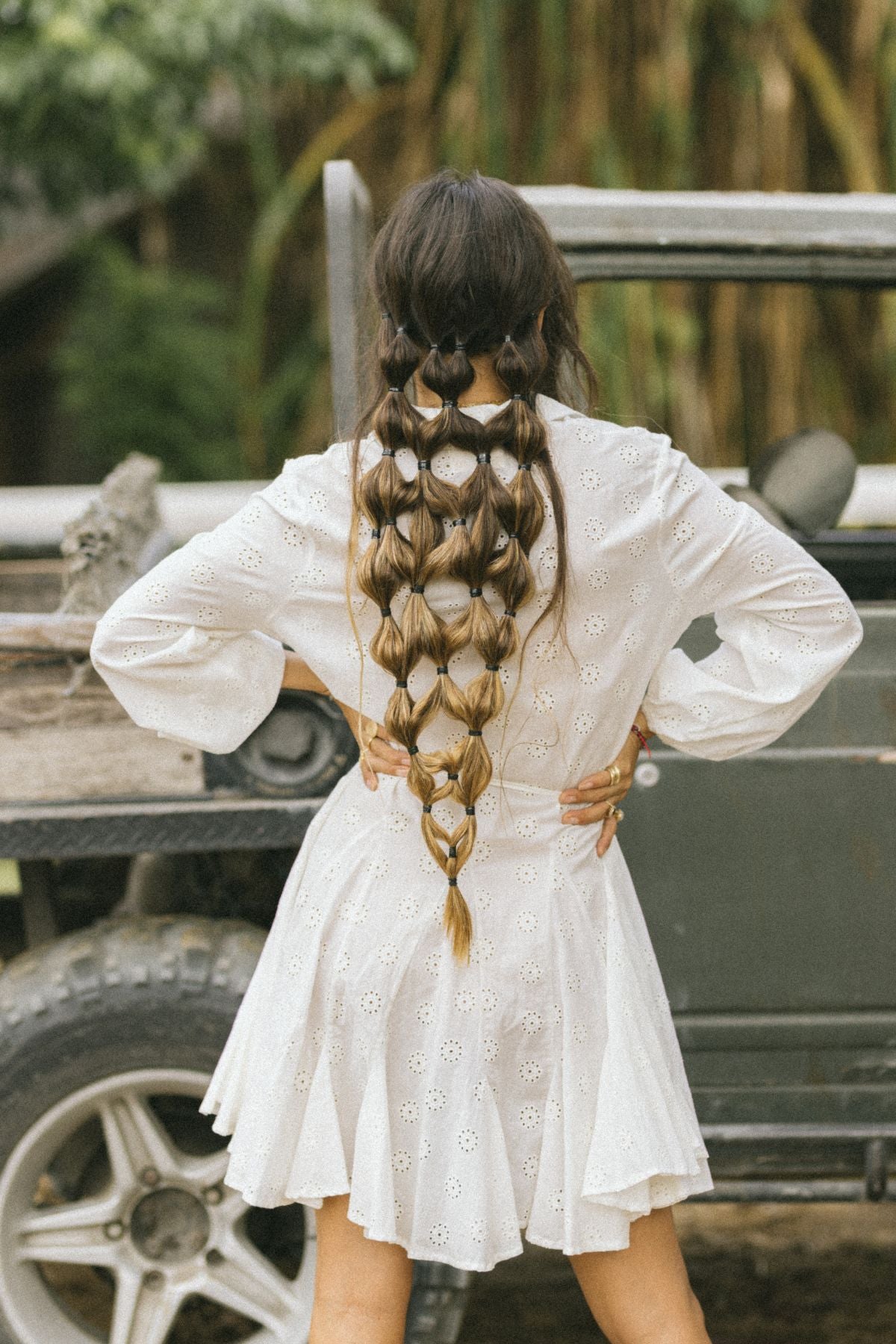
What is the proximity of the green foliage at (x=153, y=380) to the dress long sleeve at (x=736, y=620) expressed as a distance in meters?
6.61

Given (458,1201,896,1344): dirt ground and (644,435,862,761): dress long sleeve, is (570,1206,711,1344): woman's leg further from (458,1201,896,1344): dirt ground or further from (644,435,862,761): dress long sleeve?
(458,1201,896,1344): dirt ground

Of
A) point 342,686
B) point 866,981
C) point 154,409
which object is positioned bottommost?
point 154,409

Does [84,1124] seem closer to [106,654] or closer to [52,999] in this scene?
[52,999]

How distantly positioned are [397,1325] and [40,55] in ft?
17.5

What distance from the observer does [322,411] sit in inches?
312

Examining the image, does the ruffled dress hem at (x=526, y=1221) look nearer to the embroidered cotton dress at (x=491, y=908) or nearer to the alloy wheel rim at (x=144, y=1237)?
the embroidered cotton dress at (x=491, y=908)

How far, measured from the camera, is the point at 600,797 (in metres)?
1.73

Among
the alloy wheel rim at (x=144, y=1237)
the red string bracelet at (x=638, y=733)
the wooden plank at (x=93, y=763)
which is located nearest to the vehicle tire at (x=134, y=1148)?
the alloy wheel rim at (x=144, y=1237)

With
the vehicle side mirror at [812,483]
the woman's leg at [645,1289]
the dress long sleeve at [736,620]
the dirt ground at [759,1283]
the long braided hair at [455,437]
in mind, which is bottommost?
the dirt ground at [759,1283]

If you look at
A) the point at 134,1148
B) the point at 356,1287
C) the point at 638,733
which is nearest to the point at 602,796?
the point at 638,733

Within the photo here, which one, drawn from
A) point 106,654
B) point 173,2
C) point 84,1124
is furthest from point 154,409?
point 106,654

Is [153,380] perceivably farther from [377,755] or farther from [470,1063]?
[470,1063]

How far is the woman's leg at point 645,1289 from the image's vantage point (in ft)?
5.50

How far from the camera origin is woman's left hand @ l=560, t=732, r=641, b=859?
1710 millimetres
